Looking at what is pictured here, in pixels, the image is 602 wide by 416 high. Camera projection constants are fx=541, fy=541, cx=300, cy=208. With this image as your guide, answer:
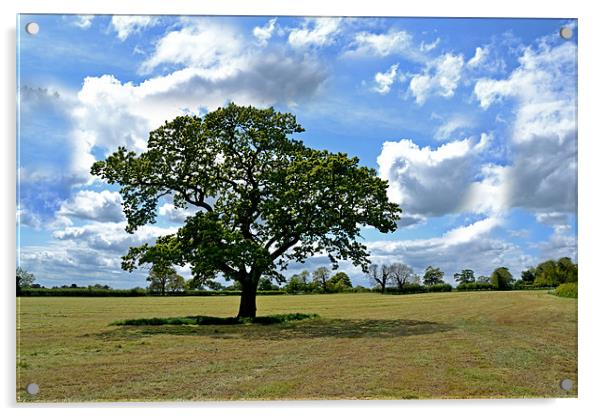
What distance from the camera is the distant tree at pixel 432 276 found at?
29.3ft

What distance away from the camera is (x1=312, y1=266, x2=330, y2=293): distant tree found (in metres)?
9.60

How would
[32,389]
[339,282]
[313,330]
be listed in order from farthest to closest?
[313,330] → [339,282] → [32,389]

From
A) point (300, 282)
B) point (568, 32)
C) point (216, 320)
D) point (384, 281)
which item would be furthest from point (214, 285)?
point (568, 32)

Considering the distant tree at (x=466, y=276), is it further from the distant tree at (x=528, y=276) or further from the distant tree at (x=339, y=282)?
the distant tree at (x=339, y=282)

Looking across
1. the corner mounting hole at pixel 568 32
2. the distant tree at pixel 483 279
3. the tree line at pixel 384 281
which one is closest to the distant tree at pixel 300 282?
the tree line at pixel 384 281

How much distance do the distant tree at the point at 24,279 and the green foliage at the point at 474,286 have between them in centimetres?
671

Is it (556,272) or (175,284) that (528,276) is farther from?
(175,284)

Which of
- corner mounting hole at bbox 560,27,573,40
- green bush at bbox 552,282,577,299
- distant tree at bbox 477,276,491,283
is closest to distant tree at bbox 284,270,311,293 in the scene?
distant tree at bbox 477,276,491,283

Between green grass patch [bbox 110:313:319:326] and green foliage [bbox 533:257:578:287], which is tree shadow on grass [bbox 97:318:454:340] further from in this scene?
green foliage [bbox 533:257:578:287]

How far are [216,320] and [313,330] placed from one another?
1892 mm

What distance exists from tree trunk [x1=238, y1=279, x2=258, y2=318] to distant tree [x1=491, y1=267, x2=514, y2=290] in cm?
441

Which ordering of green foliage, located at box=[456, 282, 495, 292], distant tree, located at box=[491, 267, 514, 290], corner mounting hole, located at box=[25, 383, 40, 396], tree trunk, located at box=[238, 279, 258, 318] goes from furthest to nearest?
tree trunk, located at box=[238, 279, 258, 318], green foliage, located at box=[456, 282, 495, 292], distant tree, located at box=[491, 267, 514, 290], corner mounting hole, located at box=[25, 383, 40, 396]

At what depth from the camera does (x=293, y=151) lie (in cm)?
1025

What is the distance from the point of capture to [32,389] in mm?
7648
